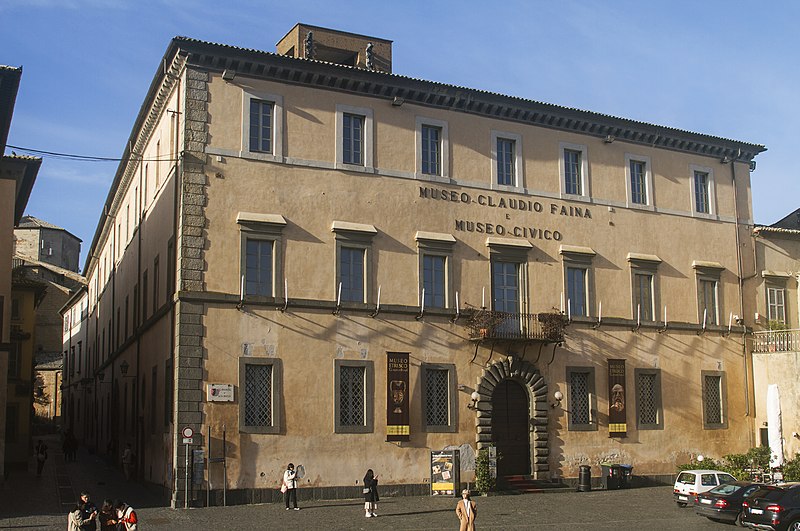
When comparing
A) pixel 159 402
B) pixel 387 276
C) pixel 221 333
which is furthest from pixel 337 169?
pixel 159 402

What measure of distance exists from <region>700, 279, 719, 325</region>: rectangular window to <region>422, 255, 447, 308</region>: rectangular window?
11.3m

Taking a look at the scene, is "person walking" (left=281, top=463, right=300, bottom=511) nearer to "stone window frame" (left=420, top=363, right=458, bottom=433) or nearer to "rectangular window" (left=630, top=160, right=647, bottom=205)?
"stone window frame" (left=420, top=363, right=458, bottom=433)

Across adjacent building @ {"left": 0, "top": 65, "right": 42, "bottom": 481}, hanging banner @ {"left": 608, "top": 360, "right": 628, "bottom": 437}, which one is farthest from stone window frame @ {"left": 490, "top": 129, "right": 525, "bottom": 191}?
adjacent building @ {"left": 0, "top": 65, "right": 42, "bottom": 481}

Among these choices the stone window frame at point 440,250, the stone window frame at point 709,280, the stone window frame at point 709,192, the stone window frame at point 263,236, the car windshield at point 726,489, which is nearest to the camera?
the car windshield at point 726,489

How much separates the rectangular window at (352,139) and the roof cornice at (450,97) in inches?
35.7

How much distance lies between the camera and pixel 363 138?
31438 mm

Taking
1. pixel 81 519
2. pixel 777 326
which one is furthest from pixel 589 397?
pixel 81 519

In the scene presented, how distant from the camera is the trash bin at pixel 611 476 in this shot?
33469 millimetres

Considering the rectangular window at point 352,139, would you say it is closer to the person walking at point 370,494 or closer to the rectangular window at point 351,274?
the rectangular window at point 351,274

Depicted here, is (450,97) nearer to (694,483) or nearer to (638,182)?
(638,182)

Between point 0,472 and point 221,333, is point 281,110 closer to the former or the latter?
point 221,333

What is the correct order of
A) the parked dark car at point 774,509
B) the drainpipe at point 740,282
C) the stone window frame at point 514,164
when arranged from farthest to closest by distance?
the drainpipe at point 740,282, the stone window frame at point 514,164, the parked dark car at point 774,509

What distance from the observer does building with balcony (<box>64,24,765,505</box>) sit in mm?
28578

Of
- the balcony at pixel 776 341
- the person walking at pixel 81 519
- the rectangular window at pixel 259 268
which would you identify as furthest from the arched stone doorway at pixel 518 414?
the person walking at pixel 81 519
